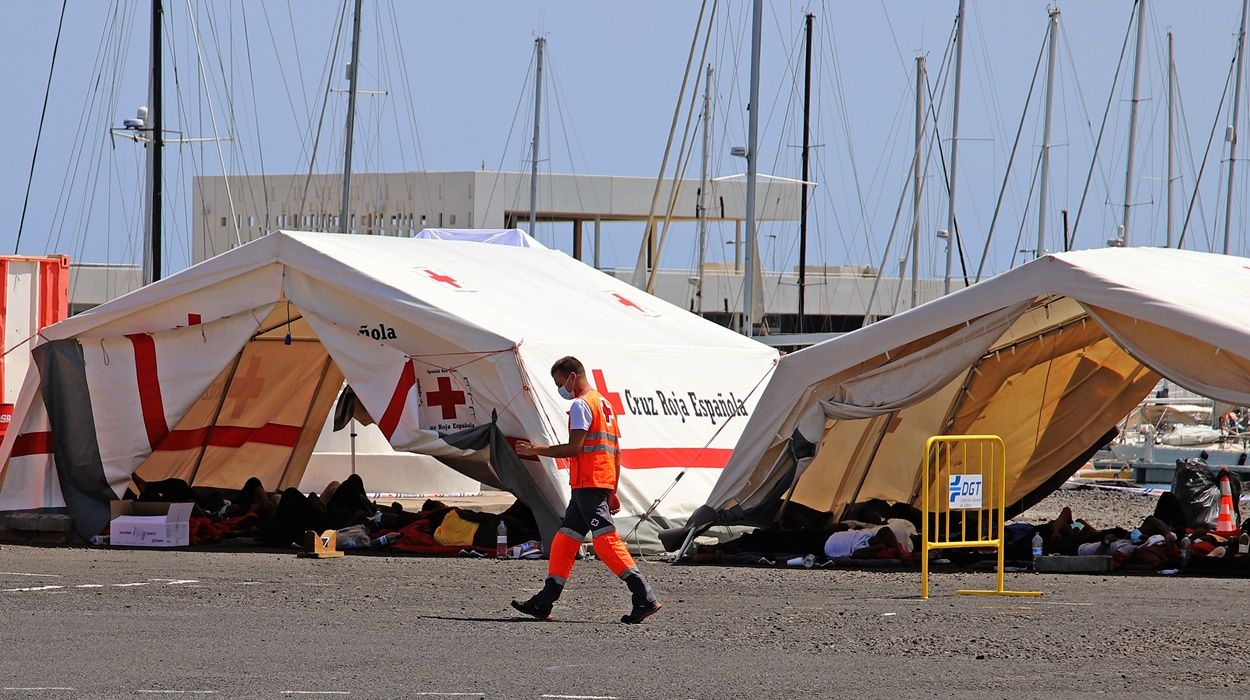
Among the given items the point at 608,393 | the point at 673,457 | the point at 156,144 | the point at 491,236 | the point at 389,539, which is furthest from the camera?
the point at 156,144

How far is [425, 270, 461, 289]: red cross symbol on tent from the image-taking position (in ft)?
56.7

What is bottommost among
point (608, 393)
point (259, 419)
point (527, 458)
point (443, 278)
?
point (527, 458)

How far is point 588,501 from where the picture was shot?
10695 millimetres

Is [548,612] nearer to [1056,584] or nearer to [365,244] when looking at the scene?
[1056,584]

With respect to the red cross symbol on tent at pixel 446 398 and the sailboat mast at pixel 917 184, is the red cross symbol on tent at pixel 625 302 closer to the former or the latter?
the red cross symbol on tent at pixel 446 398

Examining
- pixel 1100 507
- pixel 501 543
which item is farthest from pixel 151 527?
pixel 1100 507

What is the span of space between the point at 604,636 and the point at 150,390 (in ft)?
29.1

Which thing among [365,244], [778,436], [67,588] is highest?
[365,244]

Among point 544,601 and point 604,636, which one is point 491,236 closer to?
point 544,601

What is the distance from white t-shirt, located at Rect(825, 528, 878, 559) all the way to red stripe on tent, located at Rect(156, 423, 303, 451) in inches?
335

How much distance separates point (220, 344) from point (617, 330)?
4077mm

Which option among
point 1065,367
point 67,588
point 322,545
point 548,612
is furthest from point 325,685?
point 1065,367

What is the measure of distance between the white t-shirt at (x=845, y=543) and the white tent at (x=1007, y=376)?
0.61m

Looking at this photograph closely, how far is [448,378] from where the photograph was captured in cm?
1619
